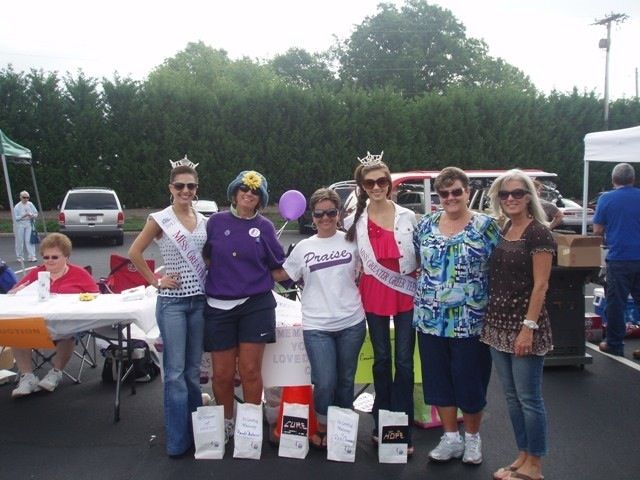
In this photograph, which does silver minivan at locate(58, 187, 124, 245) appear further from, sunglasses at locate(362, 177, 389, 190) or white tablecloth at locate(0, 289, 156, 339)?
sunglasses at locate(362, 177, 389, 190)

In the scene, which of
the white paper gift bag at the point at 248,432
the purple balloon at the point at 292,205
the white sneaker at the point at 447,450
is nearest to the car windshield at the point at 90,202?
the purple balloon at the point at 292,205

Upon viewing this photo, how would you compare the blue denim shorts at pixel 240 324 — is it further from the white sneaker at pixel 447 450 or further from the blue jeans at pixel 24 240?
the blue jeans at pixel 24 240

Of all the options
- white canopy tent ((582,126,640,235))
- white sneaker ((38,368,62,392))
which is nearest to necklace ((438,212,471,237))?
white sneaker ((38,368,62,392))

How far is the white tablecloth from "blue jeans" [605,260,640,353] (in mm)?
4129

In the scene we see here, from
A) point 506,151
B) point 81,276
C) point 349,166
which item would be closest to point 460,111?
point 506,151

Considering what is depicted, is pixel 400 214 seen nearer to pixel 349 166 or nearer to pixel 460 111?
pixel 349 166

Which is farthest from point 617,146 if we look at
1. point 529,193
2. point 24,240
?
point 24,240

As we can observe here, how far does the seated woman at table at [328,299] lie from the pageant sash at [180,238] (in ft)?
1.72

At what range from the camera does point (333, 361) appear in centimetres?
381

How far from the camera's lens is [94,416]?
464 cm

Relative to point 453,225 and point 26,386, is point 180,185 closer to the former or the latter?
point 453,225

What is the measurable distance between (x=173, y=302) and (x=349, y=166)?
20.9 meters

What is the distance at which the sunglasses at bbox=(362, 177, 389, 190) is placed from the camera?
3.72 meters

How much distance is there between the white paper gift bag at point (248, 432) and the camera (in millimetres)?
3867
